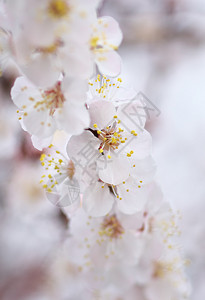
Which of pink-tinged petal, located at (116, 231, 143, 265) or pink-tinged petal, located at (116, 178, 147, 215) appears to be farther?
pink-tinged petal, located at (116, 231, 143, 265)

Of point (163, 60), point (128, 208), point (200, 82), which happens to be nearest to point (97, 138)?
point (128, 208)

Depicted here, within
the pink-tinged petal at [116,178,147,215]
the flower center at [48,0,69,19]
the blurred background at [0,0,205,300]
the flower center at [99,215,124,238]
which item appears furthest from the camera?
the blurred background at [0,0,205,300]

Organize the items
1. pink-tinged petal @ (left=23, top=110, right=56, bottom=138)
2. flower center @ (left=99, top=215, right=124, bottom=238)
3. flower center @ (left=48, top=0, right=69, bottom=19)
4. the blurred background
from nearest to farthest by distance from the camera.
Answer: flower center @ (left=48, top=0, right=69, bottom=19) < pink-tinged petal @ (left=23, top=110, right=56, bottom=138) < flower center @ (left=99, top=215, right=124, bottom=238) < the blurred background

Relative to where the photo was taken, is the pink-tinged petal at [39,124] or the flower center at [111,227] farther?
the flower center at [111,227]

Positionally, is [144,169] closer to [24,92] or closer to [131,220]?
[131,220]

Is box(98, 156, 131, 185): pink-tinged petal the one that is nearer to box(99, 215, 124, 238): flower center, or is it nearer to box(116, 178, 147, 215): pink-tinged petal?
box(116, 178, 147, 215): pink-tinged petal

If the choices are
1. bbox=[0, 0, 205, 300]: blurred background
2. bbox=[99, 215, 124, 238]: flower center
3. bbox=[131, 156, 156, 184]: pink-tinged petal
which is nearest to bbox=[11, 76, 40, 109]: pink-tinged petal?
bbox=[131, 156, 156, 184]: pink-tinged petal

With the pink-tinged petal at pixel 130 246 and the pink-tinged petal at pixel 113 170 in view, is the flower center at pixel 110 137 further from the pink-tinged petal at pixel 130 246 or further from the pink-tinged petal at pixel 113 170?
the pink-tinged petal at pixel 130 246

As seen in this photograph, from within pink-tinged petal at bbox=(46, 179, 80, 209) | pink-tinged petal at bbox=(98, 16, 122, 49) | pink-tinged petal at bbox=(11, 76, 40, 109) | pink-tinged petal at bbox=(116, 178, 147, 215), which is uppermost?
pink-tinged petal at bbox=(98, 16, 122, 49)

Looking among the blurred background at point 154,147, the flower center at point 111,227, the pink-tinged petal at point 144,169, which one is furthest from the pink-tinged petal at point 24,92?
the blurred background at point 154,147
